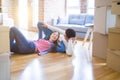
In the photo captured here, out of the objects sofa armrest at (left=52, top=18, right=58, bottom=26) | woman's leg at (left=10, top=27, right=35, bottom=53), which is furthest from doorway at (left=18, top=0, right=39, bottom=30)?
woman's leg at (left=10, top=27, right=35, bottom=53)

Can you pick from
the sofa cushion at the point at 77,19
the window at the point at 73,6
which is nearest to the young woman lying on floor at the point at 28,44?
the sofa cushion at the point at 77,19

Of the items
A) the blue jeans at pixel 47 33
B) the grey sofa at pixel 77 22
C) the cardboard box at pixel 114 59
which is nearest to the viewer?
the cardboard box at pixel 114 59

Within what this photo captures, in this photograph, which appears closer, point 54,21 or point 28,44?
point 28,44

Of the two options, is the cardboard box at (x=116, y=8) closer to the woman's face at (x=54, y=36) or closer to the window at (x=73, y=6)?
the woman's face at (x=54, y=36)

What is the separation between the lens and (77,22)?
5781mm

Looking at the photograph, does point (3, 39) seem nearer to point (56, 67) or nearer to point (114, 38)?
point (56, 67)

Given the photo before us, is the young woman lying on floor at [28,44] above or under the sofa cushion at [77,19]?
under

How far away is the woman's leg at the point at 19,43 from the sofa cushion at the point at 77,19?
275cm

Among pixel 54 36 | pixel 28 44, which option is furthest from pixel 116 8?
pixel 28 44

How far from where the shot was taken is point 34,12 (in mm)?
7156

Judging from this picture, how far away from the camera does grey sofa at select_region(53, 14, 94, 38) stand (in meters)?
5.19

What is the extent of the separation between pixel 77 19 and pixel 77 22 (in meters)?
0.11

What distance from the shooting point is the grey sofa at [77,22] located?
5.19 metres

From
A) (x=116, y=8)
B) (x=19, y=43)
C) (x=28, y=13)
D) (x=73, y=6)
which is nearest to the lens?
(x=116, y=8)
